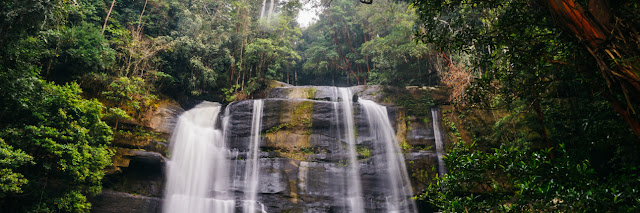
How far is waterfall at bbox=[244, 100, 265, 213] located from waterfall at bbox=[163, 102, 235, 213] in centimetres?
67

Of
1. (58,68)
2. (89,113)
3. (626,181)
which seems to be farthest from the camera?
(58,68)

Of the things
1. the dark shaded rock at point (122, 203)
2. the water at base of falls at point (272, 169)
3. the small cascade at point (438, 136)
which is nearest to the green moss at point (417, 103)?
the small cascade at point (438, 136)

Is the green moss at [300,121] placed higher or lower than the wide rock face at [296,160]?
higher

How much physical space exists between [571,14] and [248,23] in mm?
16741

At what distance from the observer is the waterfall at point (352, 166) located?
12.2 m

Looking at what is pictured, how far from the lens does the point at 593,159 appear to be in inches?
225

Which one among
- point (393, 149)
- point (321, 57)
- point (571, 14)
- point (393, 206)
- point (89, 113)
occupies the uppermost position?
point (321, 57)

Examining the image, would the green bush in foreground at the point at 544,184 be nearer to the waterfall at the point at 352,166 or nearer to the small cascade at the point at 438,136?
the waterfall at the point at 352,166

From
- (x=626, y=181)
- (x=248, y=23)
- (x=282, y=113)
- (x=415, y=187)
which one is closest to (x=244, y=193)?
(x=282, y=113)

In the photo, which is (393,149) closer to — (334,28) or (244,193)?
(244,193)

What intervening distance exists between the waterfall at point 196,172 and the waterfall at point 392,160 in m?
6.02

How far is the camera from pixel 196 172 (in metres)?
12.6

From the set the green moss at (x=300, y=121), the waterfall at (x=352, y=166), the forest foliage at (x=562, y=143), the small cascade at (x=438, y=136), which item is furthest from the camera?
the green moss at (x=300, y=121)

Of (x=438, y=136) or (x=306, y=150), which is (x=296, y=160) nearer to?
(x=306, y=150)
